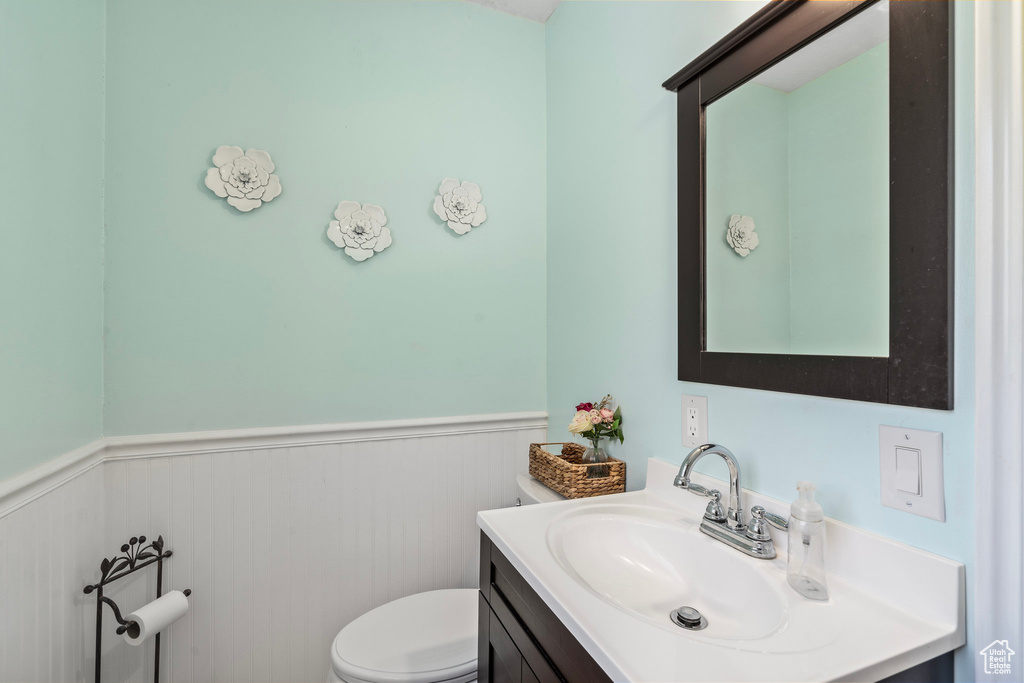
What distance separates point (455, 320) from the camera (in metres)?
1.75

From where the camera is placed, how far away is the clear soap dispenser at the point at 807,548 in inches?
29.8

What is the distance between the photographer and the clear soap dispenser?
2.48 feet

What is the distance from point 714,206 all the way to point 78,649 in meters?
1.89

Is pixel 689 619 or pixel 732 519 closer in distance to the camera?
pixel 689 619

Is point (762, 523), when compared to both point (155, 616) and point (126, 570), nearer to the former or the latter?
point (155, 616)

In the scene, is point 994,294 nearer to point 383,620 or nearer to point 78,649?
point 383,620

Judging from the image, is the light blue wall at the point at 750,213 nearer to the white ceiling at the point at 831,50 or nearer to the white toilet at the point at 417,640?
the white ceiling at the point at 831,50

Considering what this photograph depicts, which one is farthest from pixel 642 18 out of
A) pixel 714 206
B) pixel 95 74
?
pixel 95 74

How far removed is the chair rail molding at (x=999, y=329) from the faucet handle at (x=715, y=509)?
383mm

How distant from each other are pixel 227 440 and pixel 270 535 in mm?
326

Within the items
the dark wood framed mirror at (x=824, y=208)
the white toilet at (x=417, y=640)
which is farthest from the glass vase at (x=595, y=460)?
the dark wood framed mirror at (x=824, y=208)

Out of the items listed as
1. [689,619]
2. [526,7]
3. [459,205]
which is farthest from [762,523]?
[526,7]

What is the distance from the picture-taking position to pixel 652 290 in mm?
1278

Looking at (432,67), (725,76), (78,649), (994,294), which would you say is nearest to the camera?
(994,294)
